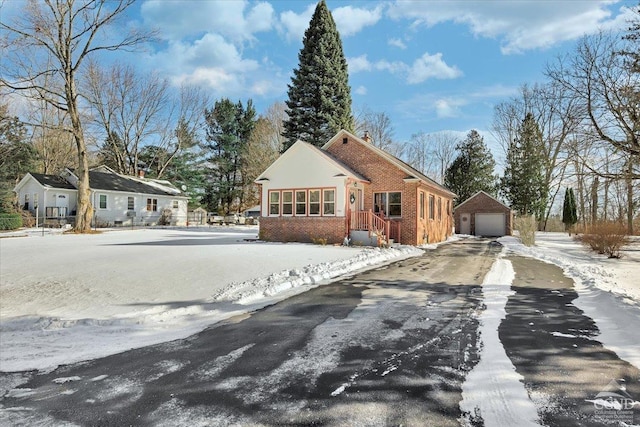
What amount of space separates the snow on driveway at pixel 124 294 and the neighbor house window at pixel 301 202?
23.5ft

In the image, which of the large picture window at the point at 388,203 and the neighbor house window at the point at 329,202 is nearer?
the neighbor house window at the point at 329,202

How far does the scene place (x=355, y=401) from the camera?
295cm

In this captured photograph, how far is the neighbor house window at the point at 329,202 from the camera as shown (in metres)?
17.6

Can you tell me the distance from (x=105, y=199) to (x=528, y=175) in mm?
39010

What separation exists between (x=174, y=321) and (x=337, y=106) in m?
28.3

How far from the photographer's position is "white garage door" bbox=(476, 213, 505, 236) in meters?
31.9

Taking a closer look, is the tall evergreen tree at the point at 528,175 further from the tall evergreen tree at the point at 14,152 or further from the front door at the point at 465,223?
the tall evergreen tree at the point at 14,152

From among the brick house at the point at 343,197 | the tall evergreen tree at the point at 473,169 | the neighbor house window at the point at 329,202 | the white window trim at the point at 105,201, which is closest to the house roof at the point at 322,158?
Answer: the brick house at the point at 343,197

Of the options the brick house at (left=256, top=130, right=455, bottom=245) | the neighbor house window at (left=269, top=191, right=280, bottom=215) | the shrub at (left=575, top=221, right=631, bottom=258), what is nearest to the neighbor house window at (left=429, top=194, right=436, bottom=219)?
the brick house at (left=256, top=130, right=455, bottom=245)

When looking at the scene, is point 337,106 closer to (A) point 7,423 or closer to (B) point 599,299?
(B) point 599,299

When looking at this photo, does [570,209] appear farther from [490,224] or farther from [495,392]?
[495,392]

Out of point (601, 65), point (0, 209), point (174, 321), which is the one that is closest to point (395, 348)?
point (174, 321)

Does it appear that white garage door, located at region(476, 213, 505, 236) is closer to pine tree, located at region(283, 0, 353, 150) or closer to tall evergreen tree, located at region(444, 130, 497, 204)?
tall evergreen tree, located at region(444, 130, 497, 204)

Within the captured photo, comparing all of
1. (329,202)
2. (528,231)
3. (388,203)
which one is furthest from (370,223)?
(528,231)
